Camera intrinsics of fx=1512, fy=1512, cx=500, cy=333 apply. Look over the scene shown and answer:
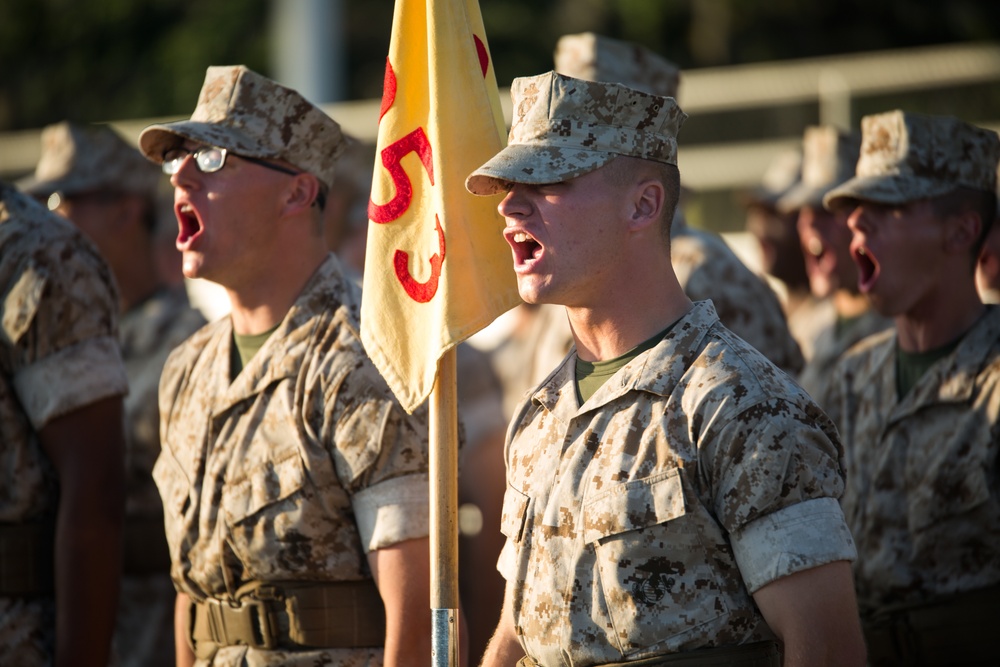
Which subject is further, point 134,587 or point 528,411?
point 134,587

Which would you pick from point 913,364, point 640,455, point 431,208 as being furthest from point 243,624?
point 913,364

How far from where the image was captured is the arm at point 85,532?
475cm

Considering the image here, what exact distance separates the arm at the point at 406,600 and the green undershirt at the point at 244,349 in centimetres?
79

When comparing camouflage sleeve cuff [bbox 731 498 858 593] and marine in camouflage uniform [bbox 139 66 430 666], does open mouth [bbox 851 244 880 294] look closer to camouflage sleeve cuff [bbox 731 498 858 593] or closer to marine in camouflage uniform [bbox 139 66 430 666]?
marine in camouflage uniform [bbox 139 66 430 666]

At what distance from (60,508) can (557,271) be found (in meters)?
2.14

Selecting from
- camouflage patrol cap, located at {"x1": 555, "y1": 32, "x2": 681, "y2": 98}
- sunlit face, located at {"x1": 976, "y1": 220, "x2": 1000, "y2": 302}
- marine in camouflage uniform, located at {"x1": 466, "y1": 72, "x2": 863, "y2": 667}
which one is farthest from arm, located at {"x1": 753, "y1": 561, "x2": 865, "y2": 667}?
sunlit face, located at {"x1": 976, "y1": 220, "x2": 1000, "y2": 302}

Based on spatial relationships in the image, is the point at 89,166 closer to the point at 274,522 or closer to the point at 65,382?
the point at 65,382

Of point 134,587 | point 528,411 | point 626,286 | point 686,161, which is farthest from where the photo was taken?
point 686,161

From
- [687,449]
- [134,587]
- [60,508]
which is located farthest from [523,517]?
[134,587]

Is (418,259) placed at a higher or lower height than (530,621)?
higher

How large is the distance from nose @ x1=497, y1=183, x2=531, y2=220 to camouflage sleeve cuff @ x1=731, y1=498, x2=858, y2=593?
90 cm

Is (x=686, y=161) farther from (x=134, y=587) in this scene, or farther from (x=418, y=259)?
(x=418, y=259)

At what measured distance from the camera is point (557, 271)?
3453 mm

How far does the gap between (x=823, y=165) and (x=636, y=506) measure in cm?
541
